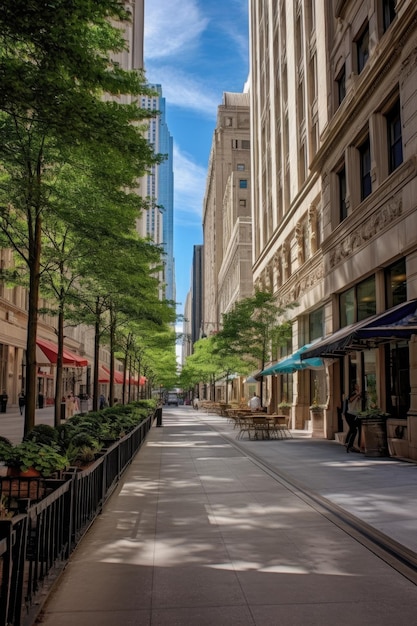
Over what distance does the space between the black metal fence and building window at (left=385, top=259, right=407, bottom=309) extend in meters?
11.7

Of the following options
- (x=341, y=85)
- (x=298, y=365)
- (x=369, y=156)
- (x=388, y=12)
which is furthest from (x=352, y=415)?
(x=341, y=85)

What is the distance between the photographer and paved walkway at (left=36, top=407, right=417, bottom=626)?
Answer: 4.80m

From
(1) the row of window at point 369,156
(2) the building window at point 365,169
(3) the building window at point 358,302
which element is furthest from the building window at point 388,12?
(3) the building window at point 358,302

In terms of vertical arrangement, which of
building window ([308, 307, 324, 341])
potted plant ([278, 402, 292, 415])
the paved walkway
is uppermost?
building window ([308, 307, 324, 341])

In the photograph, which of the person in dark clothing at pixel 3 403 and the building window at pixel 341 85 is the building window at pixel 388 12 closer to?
the building window at pixel 341 85

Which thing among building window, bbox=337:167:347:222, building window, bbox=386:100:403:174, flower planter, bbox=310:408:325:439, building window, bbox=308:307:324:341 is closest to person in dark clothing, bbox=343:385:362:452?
flower planter, bbox=310:408:325:439

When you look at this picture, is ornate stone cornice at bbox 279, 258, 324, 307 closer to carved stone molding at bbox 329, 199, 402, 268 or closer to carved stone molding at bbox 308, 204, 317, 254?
carved stone molding at bbox 308, 204, 317, 254

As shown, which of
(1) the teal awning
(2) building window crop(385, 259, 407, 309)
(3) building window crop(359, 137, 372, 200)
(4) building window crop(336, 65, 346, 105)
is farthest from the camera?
(4) building window crop(336, 65, 346, 105)

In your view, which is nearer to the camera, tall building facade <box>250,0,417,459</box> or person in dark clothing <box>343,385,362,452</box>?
tall building facade <box>250,0,417,459</box>

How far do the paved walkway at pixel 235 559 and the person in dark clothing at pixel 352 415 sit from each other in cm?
527

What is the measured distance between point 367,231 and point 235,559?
50.9ft

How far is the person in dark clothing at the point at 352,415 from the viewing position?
1769 cm

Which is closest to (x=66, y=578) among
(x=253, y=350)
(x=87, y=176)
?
(x=87, y=176)

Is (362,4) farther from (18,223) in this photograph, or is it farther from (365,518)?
(365,518)
